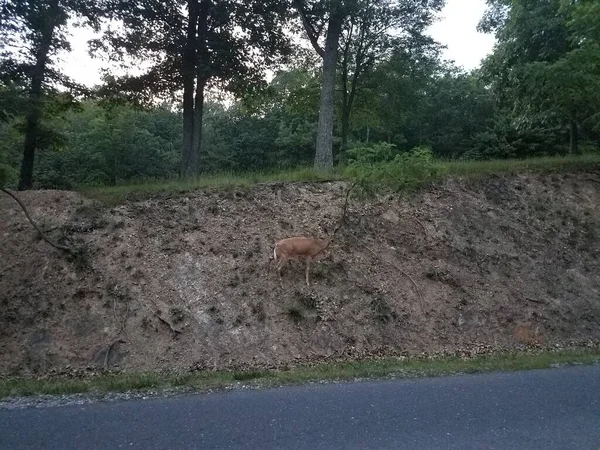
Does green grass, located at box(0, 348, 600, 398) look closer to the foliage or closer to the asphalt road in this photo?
the asphalt road

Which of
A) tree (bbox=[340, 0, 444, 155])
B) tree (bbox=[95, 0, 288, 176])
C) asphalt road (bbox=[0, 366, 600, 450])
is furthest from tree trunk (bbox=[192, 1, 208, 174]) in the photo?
asphalt road (bbox=[0, 366, 600, 450])

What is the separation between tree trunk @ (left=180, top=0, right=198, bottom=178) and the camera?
16.7m

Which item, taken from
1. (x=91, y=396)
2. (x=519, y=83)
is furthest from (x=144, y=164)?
(x=91, y=396)

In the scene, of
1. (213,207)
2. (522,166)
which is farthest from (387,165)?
(522,166)

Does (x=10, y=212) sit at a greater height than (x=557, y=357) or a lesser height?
greater

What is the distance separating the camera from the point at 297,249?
11.7 metres

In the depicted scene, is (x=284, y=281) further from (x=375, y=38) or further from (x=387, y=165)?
(x=375, y=38)

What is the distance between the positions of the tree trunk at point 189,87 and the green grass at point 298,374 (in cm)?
903

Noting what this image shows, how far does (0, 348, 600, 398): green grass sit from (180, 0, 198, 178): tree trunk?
903 cm

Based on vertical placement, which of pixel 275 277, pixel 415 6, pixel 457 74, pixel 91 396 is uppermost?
pixel 457 74

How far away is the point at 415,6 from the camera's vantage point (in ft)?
66.4

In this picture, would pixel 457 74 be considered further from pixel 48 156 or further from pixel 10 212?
pixel 10 212

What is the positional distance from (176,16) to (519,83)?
467 inches

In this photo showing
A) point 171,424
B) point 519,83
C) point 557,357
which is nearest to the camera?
point 171,424
